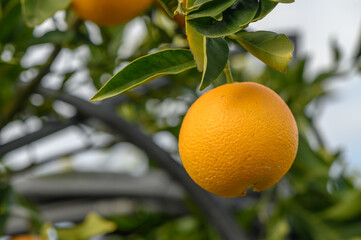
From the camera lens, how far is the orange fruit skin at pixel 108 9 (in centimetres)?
Answer: 66

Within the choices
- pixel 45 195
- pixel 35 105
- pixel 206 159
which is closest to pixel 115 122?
pixel 35 105

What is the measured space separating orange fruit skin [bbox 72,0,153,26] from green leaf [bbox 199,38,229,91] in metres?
0.31

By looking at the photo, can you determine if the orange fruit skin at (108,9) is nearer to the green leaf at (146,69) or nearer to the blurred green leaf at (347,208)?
the green leaf at (146,69)

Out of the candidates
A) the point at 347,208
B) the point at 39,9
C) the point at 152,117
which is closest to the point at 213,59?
the point at 39,9

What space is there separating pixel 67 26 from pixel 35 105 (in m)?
0.39

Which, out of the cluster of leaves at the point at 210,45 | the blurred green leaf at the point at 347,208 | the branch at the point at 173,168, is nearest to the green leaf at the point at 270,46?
the cluster of leaves at the point at 210,45

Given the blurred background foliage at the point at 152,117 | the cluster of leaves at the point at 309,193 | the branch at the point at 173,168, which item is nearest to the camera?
the blurred background foliage at the point at 152,117

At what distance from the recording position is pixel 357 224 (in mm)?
1223

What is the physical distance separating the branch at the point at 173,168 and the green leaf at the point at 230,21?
2.37 feet

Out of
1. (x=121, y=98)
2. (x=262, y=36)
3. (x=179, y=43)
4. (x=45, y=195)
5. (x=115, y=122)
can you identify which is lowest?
(x=45, y=195)

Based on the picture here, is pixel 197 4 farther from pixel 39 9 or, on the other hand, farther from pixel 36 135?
pixel 36 135

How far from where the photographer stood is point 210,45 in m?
0.39

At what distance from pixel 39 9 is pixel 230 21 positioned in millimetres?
252

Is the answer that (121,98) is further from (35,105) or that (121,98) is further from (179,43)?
(179,43)
